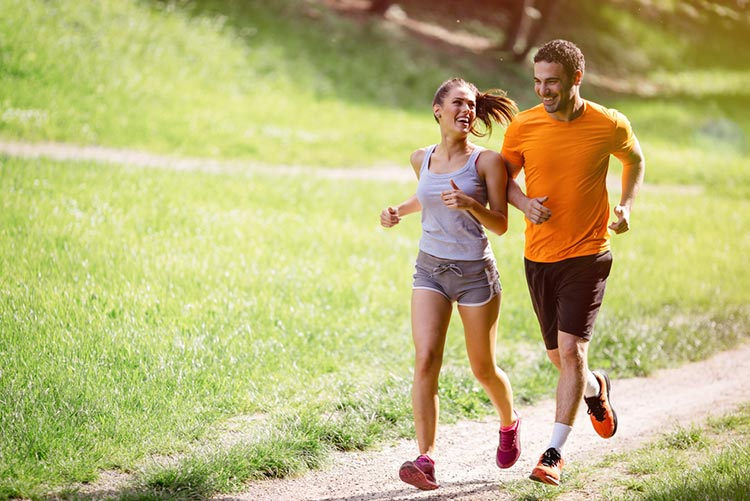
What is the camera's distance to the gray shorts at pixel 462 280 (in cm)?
531

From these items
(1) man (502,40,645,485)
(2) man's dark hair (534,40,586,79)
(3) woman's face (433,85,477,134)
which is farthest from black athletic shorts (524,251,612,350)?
(2) man's dark hair (534,40,586,79)

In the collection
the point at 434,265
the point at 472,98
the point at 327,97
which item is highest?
the point at 472,98

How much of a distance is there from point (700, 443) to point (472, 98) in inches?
116

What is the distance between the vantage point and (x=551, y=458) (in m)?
5.22

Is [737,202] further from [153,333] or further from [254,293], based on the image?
[153,333]

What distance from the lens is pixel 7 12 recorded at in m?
18.2

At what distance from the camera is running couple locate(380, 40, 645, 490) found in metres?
5.29

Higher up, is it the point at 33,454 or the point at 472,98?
the point at 472,98

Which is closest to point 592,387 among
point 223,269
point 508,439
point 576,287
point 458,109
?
point 508,439

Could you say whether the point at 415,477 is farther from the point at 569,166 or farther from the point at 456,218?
the point at 569,166

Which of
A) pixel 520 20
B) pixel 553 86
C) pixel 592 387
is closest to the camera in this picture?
pixel 553 86

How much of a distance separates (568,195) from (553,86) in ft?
2.14

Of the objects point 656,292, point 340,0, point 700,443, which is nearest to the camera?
point 700,443

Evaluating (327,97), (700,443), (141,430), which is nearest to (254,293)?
(141,430)
